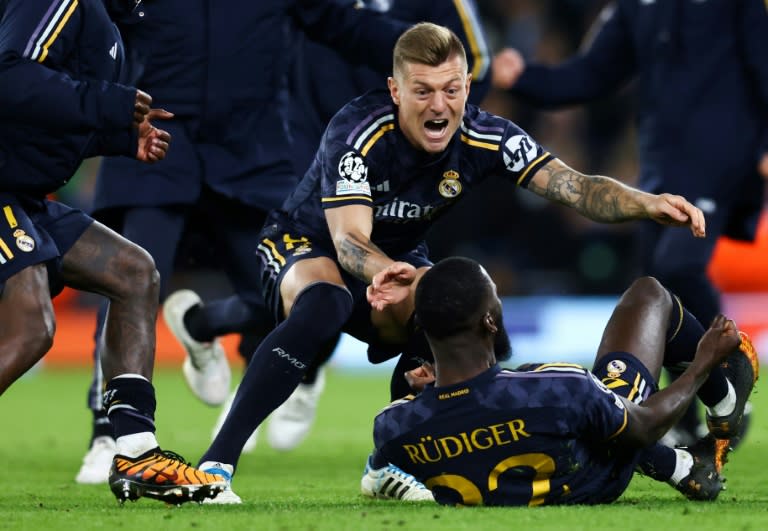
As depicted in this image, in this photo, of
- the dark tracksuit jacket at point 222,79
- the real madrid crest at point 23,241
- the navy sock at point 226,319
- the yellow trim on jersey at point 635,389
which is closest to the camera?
the yellow trim on jersey at point 635,389

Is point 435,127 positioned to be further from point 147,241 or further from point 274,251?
point 147,241

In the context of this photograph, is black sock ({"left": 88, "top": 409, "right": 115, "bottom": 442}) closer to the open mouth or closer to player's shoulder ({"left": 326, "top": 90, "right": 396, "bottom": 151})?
player's shoulder ({"left": 326, "top": 90, "right": 396, "bottom": 151})

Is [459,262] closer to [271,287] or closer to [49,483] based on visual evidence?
[271,287]

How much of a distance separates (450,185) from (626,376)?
1.15 m

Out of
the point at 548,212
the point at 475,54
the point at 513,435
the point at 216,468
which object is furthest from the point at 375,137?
the point at 548,212

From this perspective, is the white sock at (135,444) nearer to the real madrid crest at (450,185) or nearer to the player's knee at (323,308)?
the player's knee at (323,308)

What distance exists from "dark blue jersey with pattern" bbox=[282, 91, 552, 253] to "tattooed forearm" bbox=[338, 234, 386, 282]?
0.25 meters

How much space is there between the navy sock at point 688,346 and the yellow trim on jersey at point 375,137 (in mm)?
1193

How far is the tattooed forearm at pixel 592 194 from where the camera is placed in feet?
17.9

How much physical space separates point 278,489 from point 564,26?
1112 cm

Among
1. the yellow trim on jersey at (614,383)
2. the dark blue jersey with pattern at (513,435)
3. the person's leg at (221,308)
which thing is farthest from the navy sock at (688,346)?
the person's leg at (221,308)

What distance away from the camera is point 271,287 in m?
5.84

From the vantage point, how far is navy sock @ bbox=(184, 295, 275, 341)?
25.1 ft

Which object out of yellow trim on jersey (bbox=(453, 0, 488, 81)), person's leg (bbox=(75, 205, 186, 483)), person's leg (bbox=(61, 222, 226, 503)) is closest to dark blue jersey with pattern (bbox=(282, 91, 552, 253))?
person's leg (bbox=(61, 222, 226, 503))
